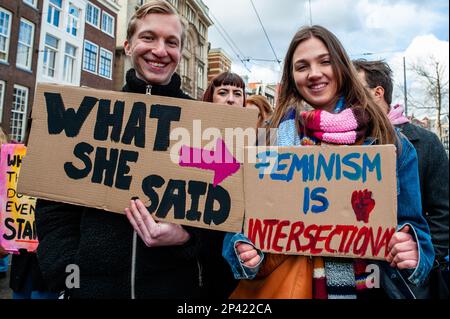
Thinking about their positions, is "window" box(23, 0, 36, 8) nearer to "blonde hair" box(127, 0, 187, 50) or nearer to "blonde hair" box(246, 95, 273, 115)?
"blonde hair" box(246, 95, 273, 115)

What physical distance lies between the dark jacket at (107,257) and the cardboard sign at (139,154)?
0.08m

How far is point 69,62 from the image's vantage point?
48.2 feet

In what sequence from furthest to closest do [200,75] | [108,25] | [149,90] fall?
[108,25] → [200,75] → [149,90]

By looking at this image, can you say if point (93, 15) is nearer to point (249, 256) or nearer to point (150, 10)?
point (150, 10)

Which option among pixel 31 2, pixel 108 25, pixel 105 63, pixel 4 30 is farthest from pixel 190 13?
pixel 105 63

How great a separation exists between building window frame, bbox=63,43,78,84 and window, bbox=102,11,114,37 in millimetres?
2481

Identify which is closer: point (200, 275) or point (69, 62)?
point (200, 275)

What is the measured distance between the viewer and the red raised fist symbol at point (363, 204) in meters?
1.15

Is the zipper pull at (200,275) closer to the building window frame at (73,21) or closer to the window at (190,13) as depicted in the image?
the window at (190,13)

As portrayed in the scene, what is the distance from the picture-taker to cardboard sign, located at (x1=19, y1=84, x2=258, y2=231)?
3.94 ft

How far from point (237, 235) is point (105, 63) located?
741 inches

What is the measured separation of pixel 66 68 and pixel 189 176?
15739 millimetres

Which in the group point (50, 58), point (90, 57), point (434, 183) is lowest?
point (434, 183)

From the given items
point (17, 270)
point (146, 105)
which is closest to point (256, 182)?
point (146, 105)
